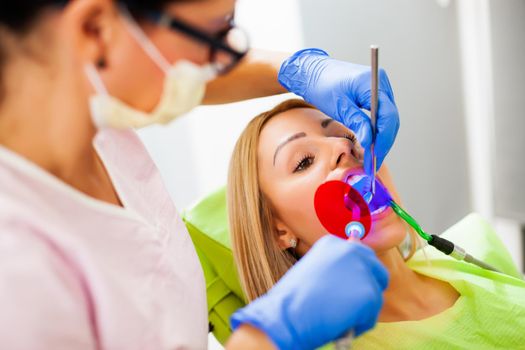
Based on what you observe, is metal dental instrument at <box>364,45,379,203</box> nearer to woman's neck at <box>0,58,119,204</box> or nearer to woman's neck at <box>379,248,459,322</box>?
woman's neck at <box>379,248,459,322</box>

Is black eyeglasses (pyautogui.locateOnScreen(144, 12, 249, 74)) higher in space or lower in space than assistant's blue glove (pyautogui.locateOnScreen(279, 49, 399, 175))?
higher

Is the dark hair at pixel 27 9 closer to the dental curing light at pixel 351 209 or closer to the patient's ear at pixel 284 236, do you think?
the dental curing light at pixel 351 209

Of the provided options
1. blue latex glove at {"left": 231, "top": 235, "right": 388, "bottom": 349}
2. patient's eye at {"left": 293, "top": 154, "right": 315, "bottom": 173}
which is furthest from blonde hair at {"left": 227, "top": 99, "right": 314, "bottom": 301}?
blue latex glove at {"left": 231, "top": 235, "right": 388, "bottom": 349}

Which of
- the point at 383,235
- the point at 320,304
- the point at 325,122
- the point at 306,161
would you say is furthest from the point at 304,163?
the point at 320,304

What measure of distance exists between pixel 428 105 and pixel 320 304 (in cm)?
183

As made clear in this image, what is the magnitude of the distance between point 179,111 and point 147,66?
92 millimetres

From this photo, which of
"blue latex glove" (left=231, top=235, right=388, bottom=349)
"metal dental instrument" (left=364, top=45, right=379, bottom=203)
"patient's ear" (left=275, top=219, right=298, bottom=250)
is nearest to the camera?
"blue latex glove" (left=231, top=235, right=388, bottom=349)

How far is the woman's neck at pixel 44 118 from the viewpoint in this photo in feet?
2.56

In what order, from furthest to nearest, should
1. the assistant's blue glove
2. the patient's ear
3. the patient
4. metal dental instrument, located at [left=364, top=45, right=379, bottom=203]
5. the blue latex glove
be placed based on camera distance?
the patient's ear
the patient
the assistant's blue glove
metal dental instrument, located at [left=364, top=45, right=379, bottom=203]
the blue latex glove

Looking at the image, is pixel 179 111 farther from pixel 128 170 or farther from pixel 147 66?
pixel 128 170

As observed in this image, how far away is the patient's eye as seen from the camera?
141 cm

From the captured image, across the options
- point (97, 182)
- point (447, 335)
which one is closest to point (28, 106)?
point (97, 182)

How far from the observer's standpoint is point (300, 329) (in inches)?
33.8

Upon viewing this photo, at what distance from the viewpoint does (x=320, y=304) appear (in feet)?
2.87
